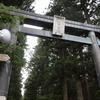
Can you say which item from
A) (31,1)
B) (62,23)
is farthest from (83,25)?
(31,1)

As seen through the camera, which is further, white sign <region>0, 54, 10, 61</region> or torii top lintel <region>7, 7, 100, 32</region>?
Answer: torii top lintel <region>7, 7, 100, 32</region>

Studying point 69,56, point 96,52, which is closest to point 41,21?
point 96,52

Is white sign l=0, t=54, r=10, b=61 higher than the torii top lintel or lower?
lower

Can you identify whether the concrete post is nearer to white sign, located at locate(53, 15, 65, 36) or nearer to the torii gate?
the torii gate

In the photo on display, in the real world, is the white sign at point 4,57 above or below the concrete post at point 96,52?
below

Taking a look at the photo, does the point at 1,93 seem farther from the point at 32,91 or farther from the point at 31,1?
the point at 32,91

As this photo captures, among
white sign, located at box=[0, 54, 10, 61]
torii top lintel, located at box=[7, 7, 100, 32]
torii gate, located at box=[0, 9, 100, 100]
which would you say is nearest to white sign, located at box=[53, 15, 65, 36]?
torii gate, located at box=[0, 9, 100, 100]

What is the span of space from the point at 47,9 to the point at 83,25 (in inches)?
248

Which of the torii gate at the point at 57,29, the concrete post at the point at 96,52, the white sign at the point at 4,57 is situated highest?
the torii gate at the point at 57,29

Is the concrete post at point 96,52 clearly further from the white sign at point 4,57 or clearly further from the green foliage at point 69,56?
the white sign at point 4,57

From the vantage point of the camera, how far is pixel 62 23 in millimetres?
5711

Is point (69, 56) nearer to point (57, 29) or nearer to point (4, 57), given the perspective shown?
point (57, 29)

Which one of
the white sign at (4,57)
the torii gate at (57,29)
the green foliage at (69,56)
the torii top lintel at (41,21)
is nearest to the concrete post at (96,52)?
the torii gate at (57,29)

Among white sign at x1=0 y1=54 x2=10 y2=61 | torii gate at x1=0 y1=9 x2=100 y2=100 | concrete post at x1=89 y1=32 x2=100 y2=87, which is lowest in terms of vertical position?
white sign at x1=0 y1=54 x2=10 y2=61
